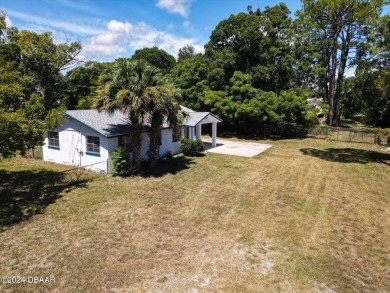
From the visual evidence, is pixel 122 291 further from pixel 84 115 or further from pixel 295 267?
pixel 84 115

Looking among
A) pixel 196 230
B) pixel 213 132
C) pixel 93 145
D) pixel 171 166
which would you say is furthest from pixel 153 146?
pixel 213 132

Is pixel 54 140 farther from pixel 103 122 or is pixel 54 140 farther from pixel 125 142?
pixel 125 142

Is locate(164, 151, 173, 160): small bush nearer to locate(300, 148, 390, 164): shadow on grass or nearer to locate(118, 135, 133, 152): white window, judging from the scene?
locate(118, 135, 133, 152): white window

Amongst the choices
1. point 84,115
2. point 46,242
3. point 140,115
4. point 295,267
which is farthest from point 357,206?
point 84,115

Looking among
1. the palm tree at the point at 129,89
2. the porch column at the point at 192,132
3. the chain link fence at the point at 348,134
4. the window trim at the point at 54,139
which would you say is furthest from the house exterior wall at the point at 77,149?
the chain link fence at the point at 348,134

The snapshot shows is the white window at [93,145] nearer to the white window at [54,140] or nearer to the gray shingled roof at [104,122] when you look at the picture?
the gray shingled roof at [104,122]

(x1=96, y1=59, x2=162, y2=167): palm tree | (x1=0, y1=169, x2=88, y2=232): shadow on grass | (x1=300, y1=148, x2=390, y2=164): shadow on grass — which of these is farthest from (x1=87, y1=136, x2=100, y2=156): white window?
(x1=300, y1=148, x2=390, y2=164): shadow on grass
